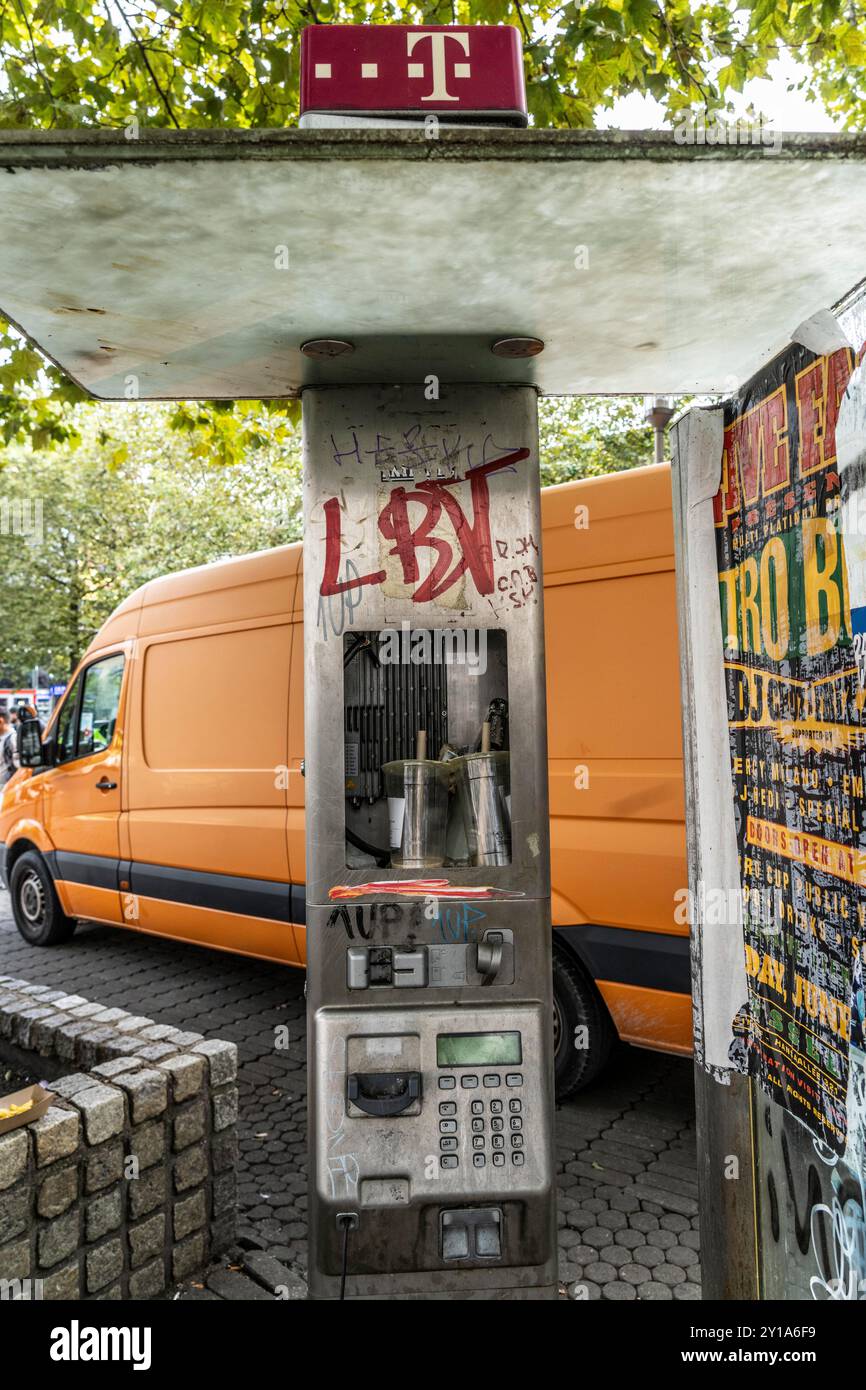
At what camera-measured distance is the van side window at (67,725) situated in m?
6.89

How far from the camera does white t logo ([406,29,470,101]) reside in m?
1.70

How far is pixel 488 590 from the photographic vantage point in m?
2.38

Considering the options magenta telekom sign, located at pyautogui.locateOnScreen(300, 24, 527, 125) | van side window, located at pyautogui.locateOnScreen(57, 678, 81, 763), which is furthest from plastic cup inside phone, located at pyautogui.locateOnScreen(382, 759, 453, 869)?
van side window, located at pyautogui.locateOnScreen(57, 678, 81, 763)

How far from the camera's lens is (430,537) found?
2.37m

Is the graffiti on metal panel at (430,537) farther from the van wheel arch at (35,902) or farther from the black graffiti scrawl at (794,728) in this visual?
the van wheel arch at (35,902)

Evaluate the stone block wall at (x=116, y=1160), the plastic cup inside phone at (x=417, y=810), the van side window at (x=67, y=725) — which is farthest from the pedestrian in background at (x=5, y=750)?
the plastic cup inside phone at (x=417, y=810)

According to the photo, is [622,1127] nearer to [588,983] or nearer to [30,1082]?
[588,983]

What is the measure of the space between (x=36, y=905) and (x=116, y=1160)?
5.47 m

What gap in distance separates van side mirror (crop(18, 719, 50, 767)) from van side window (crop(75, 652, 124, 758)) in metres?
0.27

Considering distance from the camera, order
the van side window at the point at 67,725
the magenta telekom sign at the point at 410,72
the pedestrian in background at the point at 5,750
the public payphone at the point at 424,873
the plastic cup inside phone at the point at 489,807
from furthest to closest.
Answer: the pedestrian in background at the point at 5,750 < the van side window at the point at 67,725 < the plastic cup inside phone at the point at 489,807 < the public payphone at the point at 424,873 < the magenta telekom sign at the point at 410,72

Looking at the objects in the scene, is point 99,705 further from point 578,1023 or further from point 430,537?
point 430,537

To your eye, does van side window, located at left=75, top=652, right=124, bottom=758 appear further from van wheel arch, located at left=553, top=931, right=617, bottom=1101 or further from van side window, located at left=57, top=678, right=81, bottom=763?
van wheel arch, located at left=553, top=931, right=617, bottom=1101

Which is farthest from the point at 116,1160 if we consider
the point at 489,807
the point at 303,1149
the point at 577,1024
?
the point at 577,1024

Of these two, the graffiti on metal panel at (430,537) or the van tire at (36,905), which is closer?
the graffiti on metal panel at (430,537)
